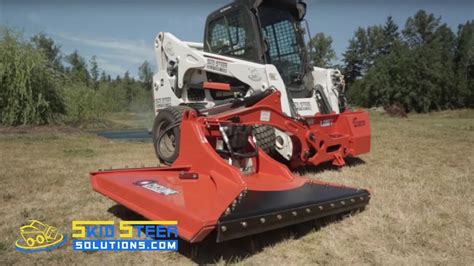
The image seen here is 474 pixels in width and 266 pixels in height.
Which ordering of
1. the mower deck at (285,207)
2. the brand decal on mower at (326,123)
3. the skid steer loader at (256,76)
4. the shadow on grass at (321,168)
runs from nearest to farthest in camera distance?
the mower deck at (285,207), the skid steer loader at (256,76), the brand decal on mower at (326,123), the shadow on grass at (321,168)

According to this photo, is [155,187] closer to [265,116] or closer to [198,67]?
[265,116]

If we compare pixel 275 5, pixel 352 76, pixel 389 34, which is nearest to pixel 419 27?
pixel 389 34

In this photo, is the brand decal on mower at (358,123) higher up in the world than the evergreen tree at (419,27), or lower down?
lower down

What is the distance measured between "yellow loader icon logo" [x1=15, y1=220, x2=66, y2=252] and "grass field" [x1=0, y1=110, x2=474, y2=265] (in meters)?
0.07

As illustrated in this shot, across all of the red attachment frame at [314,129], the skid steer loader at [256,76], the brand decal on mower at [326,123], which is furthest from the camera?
the brand decal on mower at [326,123]

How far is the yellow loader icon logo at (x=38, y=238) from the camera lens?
2809 millimetres

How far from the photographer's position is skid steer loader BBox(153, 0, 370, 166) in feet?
16.1

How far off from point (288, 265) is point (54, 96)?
13126mm

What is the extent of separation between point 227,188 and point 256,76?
2420 mm

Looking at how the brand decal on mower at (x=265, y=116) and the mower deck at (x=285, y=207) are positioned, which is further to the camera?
the brand decal on mower at (x=265, y=116)

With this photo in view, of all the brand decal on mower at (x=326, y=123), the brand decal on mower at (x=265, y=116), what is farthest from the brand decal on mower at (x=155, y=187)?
the brand decal on mower at (x=326, y=123)

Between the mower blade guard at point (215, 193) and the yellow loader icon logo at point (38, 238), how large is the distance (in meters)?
0.50

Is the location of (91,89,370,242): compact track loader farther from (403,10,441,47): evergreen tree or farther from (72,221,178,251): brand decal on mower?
(403,10,441,47): evergreen tree

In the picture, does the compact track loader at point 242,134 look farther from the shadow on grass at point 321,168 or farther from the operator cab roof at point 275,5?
the shadow on grass at point 321,168
